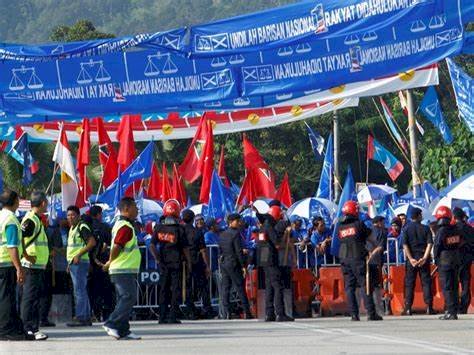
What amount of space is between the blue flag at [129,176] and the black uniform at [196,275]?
533 centimetres

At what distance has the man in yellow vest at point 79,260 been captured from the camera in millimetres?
20906

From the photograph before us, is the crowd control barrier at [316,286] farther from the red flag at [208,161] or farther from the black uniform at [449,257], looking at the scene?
the red flag at [208,161]

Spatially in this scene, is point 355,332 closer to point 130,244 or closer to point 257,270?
point 130,244

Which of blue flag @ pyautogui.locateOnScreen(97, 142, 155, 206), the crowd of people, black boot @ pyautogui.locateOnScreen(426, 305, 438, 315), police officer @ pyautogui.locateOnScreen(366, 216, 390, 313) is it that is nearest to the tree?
blue flag @ pyautogui.locateOnScreen(97, 142, 155, 206)

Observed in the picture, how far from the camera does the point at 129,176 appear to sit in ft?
102

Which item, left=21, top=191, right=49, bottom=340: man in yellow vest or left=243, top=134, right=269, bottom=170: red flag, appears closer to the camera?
left=21, top=191, right=49, bottom=340: man in yellow vest

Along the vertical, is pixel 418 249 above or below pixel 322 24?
below

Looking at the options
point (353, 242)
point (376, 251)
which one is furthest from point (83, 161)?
point (353, 242)

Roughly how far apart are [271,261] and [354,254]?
4.20 feet

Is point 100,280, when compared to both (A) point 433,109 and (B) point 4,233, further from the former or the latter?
(A) point 433,109

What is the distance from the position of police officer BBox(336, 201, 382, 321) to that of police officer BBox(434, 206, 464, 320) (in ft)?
3.84

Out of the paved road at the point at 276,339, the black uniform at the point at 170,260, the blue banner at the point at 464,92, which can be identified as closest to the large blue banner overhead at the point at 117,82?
the black uniform at the point at 170,260

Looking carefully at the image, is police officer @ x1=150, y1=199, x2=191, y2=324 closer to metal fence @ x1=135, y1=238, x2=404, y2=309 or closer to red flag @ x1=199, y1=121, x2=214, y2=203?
metal fence @ x1=135, y1=238, x2=404, y2=309

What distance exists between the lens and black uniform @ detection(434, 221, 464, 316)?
69.7 ft
